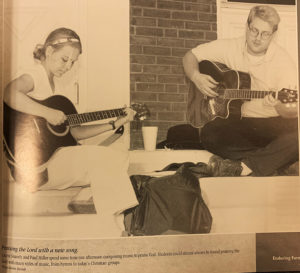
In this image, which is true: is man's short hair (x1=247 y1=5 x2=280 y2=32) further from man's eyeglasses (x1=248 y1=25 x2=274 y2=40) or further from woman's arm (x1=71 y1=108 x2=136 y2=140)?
woman's arm (x1=71 y1=108 x2=136 y2=140)

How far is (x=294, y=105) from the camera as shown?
25.5 inches

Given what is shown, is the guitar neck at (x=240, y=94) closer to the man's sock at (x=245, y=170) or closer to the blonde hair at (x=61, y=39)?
the man's sock at (x=245, y=170)

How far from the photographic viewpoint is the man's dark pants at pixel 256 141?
2.07 ft

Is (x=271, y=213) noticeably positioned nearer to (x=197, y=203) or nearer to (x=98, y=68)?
(x=197, y=203)

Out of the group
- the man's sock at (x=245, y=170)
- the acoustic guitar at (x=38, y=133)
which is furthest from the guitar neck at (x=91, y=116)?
the man's sock at (x=245, y=170)

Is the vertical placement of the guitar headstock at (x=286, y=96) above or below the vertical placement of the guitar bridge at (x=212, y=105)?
above

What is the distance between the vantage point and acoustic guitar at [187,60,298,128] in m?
0.63

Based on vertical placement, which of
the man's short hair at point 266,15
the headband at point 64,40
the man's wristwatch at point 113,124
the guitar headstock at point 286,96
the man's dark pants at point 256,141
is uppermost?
the man's short hair at point 266,15

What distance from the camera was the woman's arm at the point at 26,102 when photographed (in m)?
0.60

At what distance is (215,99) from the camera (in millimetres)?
635

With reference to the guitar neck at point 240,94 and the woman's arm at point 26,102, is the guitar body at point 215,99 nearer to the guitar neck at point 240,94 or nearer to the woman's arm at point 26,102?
the guitar neck at point 240,94

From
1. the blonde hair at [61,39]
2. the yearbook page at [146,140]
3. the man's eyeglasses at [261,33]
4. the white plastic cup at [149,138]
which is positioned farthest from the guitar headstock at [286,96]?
the blonde hair at [61,39]

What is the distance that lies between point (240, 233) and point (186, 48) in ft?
1.28

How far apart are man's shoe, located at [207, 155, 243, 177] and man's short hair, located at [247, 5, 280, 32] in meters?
0.29
